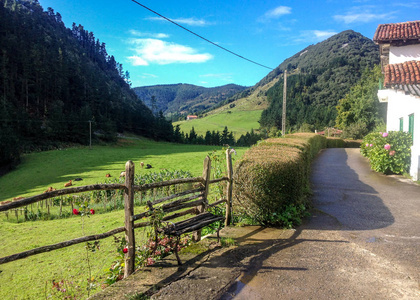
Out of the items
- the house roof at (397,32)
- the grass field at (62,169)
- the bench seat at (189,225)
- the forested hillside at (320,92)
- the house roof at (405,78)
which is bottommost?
the grass field at (62,169)

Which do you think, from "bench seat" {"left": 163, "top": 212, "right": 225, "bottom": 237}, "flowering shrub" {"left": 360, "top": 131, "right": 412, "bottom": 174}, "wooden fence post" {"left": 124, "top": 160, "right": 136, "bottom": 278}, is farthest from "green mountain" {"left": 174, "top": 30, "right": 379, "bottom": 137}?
"wooden fence post" {"left": 124, "top": 160, "right": 136, "bottom": 278}

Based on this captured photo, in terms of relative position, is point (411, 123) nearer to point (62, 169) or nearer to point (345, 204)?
point (345, 204)

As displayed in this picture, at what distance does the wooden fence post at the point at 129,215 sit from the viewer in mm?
4215

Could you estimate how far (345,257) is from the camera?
15.8 ft

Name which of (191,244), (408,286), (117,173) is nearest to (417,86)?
(408,286)

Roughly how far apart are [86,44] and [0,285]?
625 ft

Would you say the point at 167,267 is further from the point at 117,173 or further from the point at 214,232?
the point at 117,173

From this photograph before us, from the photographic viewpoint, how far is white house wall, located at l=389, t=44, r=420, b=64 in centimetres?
1574

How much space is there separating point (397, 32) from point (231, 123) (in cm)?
13678

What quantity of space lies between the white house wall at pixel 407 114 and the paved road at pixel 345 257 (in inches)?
144

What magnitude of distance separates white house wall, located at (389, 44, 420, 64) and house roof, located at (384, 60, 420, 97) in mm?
4056

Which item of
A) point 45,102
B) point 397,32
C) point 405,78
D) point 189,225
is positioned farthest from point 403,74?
point 45,102

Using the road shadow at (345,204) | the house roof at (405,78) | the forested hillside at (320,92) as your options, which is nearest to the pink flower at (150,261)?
the road shadow at (345,204)

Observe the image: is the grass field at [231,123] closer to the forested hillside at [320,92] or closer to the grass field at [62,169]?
the forested hillside at [320,92]
